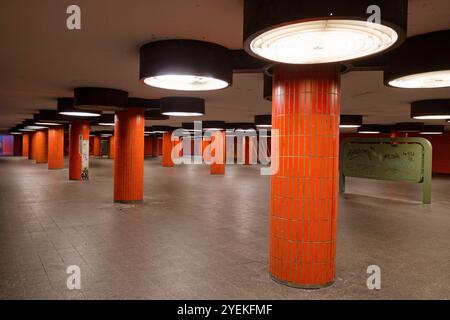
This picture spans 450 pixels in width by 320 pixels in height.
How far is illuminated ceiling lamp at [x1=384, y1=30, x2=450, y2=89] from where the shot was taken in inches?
178

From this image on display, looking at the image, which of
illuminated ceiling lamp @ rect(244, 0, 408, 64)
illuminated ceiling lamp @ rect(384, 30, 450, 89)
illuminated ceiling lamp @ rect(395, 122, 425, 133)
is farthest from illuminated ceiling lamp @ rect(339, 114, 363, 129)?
illuminated ceiling lamp @ rect(244, 0, 408, 64)

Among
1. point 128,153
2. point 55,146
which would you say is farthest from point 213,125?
point 55,146

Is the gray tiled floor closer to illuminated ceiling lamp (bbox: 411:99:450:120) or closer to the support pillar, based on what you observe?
illuminated ceiling lamp (bbox: 411:99:450:120)

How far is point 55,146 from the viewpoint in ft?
79.9

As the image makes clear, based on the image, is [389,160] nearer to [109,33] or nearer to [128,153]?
[128,153]

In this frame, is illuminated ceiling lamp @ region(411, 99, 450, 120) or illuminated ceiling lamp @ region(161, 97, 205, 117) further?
illuminated ceiling lamp @ region(411, 99, 450, 120)

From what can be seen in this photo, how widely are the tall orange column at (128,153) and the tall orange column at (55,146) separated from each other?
595 inches

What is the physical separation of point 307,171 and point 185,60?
2.36m

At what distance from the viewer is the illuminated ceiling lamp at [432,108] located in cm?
1042

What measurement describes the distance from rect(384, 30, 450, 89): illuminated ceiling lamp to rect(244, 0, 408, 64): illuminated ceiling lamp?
1.68m

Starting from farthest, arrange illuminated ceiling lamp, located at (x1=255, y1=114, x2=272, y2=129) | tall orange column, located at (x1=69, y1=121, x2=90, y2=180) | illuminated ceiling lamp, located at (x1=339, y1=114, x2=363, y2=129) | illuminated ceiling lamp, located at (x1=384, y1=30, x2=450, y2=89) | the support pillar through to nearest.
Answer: the support pillar, tall orange column, located at (x1=69, y1=121, x2=90, y2=180), illuminated ceiling lamp, located at (x1=255, y1=114, x2=272, y2=129), illuminated ceiling lamp, located at (x1=339, y1=114, x2=363, y2=129), illuminated ceiling lamp, located at (x1=384, y1=30, x2=450, y2=89)

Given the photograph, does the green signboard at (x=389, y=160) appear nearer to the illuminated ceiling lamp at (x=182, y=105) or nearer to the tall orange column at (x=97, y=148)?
Result: the illuminated ceiling lamp at (x=182, y=105)

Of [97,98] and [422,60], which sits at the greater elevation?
[97,98]

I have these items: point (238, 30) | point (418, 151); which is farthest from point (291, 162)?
point (418, 151)
